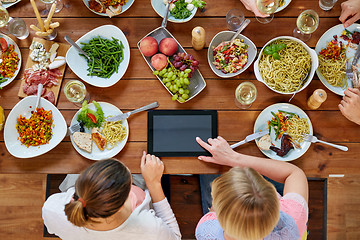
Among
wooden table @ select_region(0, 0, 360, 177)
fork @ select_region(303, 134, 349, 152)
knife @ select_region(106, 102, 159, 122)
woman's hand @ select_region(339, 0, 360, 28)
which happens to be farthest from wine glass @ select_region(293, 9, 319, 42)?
knife @ select_region(106, 102, 159, 122)

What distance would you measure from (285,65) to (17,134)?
148 cm

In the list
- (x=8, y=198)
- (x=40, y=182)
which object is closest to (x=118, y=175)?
(x=40, y=182)

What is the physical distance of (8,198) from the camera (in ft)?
8.19

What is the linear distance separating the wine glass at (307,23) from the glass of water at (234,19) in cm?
31

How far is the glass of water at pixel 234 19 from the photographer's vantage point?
5.71ft

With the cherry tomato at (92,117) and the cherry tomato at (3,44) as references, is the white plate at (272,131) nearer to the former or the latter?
the cherry tomato at (92,117)

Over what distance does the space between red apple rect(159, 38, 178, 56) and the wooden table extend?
0.34 ft

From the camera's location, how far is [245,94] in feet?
5.50

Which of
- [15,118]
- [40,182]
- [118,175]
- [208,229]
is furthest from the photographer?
[40,182]

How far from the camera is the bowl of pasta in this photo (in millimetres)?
1622

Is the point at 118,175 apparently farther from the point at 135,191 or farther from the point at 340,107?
the point at 340,107

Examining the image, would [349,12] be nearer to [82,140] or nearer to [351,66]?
[351,66]

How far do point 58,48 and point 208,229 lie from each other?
1.27m

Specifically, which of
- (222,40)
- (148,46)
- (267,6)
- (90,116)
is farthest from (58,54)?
(267,6)
